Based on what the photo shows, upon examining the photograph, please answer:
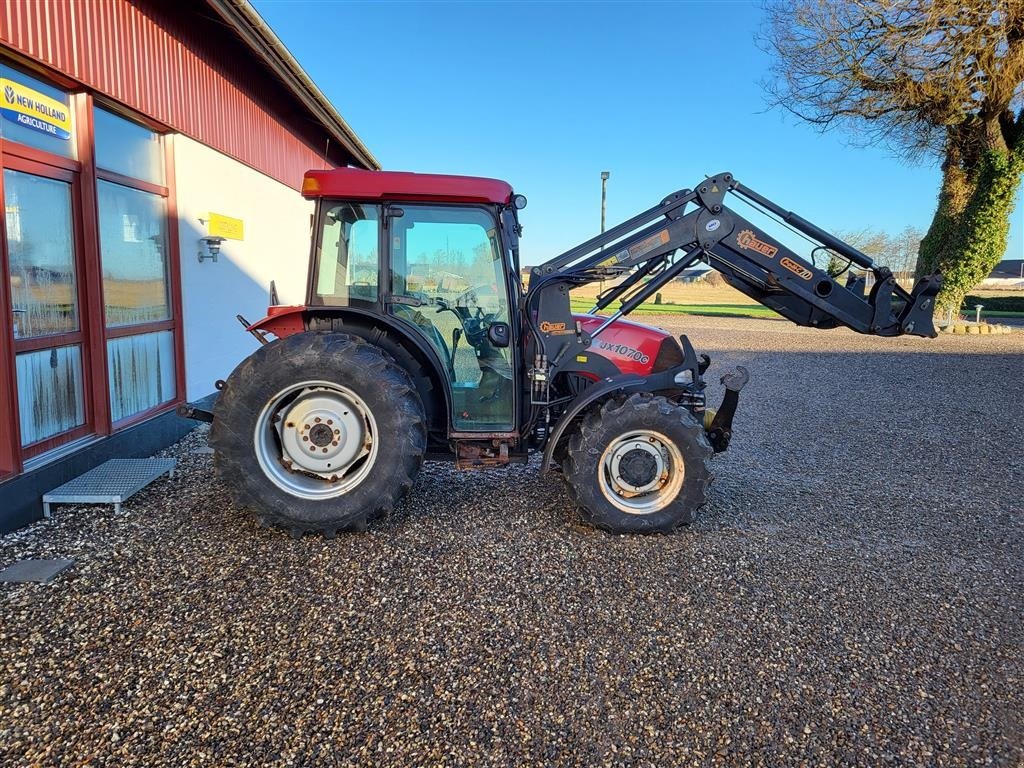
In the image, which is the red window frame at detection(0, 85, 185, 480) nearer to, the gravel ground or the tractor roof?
the gravel ground

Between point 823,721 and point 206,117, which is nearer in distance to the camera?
point 823,721

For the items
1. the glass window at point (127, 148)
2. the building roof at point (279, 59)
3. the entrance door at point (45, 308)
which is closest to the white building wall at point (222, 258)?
the glass window at point (127, 148)

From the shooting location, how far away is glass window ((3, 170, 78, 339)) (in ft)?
14.7

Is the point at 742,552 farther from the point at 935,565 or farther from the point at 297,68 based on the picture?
the point at 297,68

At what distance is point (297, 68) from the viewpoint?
8789 mm

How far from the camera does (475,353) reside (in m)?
4.48

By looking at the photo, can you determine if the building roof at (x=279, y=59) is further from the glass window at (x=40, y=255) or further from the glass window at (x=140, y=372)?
the glass window at (x=140, y=372)

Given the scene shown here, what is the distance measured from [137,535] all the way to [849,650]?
13.3 feet

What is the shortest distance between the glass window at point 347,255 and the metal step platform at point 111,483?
1965 millimetres

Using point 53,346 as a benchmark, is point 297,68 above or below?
above

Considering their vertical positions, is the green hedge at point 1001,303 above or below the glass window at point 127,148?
below

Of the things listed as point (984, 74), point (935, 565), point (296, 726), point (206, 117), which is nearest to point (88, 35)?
point (206, 117)

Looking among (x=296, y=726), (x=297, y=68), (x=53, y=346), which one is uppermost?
(x=297, y=68)

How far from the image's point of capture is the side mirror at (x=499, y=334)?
4.41m
